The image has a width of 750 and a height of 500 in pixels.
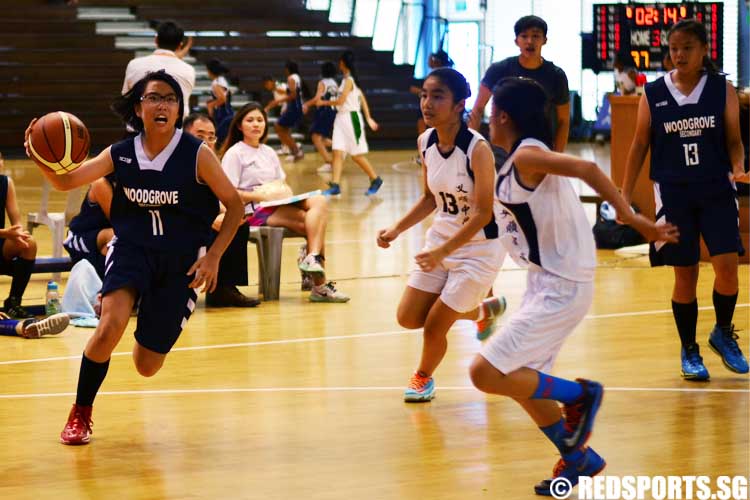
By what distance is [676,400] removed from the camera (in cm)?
539

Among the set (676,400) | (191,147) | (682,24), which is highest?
(682,24)

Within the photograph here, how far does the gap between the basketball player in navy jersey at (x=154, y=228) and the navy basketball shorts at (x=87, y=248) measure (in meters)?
2.68

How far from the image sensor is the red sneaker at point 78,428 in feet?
15.6

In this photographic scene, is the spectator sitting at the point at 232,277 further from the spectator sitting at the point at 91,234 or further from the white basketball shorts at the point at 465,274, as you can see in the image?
the white basketball shorts at the point at 465,274

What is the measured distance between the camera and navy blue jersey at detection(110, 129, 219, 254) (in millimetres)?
4812

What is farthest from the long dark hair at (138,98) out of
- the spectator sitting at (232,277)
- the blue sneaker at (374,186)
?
the blue sneaker at (374,186)

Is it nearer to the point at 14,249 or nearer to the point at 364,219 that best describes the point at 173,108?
the point at 14,249

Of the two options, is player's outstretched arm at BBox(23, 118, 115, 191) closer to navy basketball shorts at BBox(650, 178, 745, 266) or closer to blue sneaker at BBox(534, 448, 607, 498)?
blue sneaker at BBox(534, 448, 607, 498)

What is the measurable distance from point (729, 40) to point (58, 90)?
44.2 ft

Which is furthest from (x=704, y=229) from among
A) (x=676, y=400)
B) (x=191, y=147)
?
(x=191, y=147)

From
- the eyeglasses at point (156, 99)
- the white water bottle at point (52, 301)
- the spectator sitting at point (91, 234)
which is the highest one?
the eyeglasses at point (156, 99)

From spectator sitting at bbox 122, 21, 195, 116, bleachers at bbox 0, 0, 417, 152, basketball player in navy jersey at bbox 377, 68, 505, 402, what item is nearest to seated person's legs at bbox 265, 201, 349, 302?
spectator sitting at bbox 122, 21, 195, 116

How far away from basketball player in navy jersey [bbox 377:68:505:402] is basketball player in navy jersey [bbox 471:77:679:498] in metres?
0.89

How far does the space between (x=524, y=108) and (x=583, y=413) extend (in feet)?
3.23
